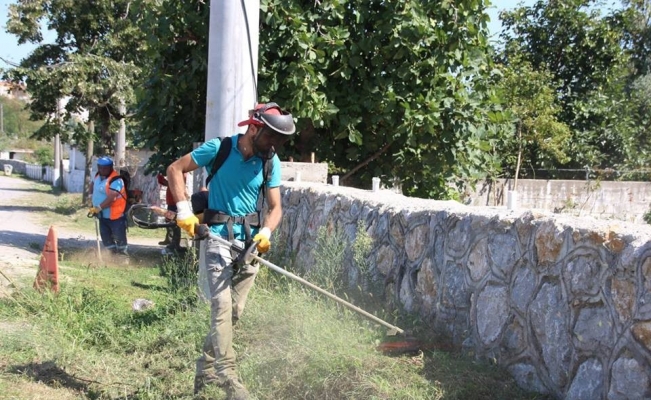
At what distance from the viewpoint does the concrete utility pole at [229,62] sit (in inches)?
297

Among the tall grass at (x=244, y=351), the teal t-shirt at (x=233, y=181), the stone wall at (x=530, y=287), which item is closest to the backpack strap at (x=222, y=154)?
the teal t-shirt at (x=233, y=181)

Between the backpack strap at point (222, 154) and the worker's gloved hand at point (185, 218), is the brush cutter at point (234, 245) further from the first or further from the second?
the backpack strap at point (222, 154)

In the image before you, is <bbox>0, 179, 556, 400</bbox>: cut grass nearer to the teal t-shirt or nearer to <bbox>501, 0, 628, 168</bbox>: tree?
the teal t-shirt

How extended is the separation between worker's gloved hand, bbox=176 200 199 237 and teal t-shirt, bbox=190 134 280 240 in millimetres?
317

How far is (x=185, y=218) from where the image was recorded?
5020mm

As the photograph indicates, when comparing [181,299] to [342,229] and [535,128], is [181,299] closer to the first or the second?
[342,229]

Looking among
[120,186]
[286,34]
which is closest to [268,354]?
[286,34]

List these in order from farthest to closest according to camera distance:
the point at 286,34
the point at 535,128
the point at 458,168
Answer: the point at 535,128 → the point at 458,168 → the point at 286,34

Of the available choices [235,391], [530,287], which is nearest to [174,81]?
[235,391]

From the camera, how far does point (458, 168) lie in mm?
11445

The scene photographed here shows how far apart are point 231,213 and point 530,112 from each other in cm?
1466

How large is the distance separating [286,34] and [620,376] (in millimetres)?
7638

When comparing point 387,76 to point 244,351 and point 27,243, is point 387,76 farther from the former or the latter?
point 27,243

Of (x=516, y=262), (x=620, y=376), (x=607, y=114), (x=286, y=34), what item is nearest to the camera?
(x=620, y=376)
